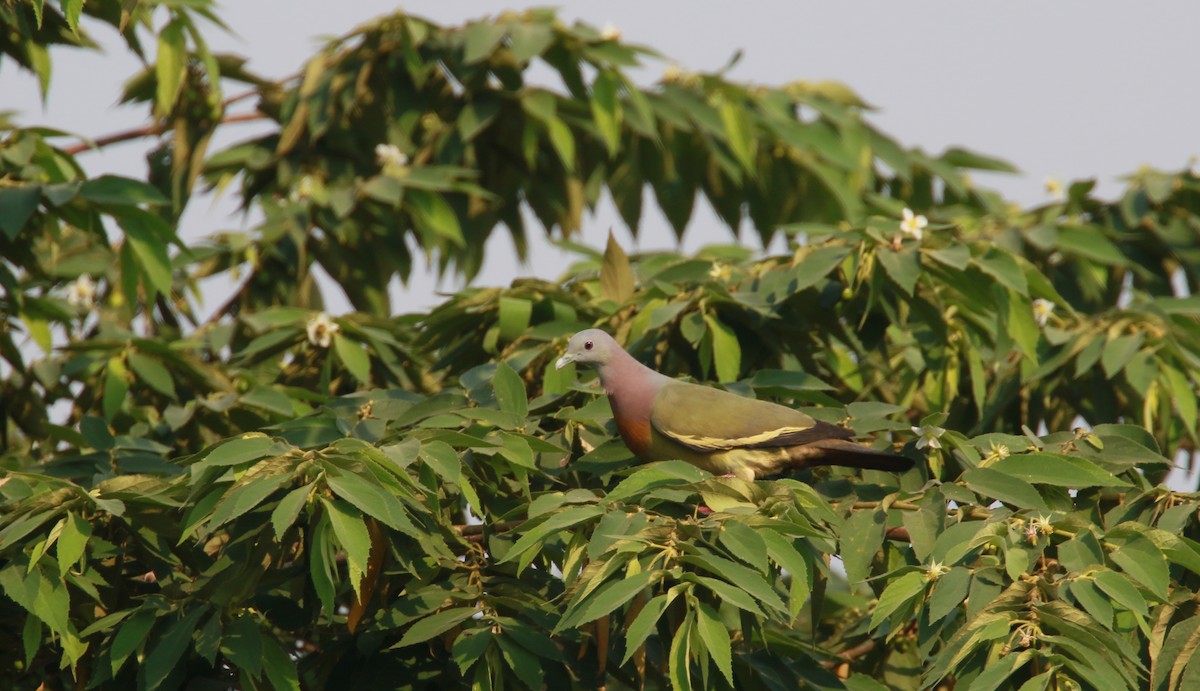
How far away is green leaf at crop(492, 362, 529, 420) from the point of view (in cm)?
392

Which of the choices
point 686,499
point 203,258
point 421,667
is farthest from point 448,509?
point 203,258

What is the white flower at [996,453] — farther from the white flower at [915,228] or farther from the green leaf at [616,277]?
the green leaf at [616,277]

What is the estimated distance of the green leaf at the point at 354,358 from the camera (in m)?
5.00

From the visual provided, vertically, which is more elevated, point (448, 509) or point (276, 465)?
point (276, 465)

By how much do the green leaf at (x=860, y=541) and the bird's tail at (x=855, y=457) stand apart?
1.39 ft

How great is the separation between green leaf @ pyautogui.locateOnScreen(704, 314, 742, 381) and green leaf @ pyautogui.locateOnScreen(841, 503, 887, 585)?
97 cm

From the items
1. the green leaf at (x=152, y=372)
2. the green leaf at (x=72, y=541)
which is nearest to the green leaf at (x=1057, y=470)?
the green leaf at (x=72, y=541)

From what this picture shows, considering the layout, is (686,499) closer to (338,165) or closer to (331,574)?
(331,574)

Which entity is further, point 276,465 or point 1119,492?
point 1119,492

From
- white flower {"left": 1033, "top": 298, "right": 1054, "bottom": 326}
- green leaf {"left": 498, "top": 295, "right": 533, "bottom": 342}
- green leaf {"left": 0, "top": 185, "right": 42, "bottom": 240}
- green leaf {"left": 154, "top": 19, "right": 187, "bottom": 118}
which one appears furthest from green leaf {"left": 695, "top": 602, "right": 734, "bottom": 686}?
green leaf {"left": 154, "top": 19, "right": 187, "bottom": 118}

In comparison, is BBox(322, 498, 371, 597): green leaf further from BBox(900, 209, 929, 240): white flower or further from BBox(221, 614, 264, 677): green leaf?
BBox(900, 209, 929, 240): white flower

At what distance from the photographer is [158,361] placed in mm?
5066

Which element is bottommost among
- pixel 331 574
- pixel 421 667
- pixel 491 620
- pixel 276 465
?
pixel 421 667

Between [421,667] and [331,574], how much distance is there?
0.55 metres
